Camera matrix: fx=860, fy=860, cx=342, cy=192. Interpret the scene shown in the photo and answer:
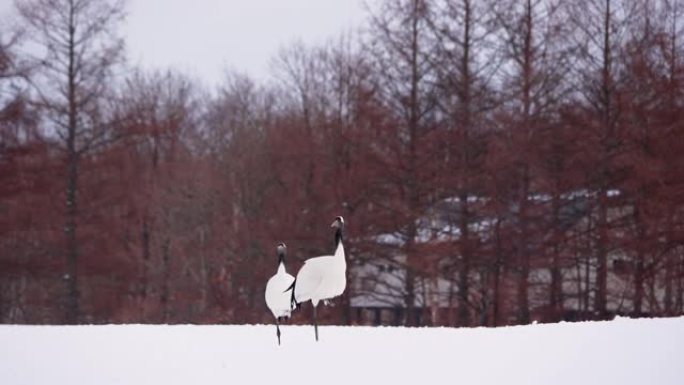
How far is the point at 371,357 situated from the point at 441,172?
1582 centimetres

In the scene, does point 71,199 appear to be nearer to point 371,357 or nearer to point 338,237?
point 338,237

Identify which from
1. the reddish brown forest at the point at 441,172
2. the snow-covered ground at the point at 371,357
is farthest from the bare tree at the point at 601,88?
the snow-covered ground at the point at 371,357

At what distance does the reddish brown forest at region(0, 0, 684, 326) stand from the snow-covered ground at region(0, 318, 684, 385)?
1220 cm

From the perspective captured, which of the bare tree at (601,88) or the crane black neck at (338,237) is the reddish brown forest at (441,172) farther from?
the crane black neck at (338,237)

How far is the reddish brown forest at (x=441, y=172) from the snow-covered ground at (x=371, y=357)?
40.0 feet

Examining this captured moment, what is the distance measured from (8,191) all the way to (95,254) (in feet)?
11.5

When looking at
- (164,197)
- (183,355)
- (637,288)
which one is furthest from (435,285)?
(164,197)

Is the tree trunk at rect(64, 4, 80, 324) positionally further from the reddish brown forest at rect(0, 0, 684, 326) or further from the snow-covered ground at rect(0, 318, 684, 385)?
the snow-covered ground at rect(0, 318, 684, 385)

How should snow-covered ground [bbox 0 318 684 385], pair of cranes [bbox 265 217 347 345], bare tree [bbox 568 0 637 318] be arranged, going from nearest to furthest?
snow-covered ground [bbox 0 318 684 385] < pair of cranes [bbox 265 217 347 345] < bare tree [bbox 568 0 637 318]

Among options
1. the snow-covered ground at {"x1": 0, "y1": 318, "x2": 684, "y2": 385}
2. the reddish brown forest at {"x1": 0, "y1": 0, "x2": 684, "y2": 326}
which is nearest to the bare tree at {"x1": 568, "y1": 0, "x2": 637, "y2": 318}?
the reddish brown forest at {"x1": 0, "y1": 0, "x2": 684, "y2": 326}

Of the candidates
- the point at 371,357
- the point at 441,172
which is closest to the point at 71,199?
the point at 441,172

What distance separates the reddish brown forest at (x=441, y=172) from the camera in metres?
24.3

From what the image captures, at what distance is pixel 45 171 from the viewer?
27906 millimetres

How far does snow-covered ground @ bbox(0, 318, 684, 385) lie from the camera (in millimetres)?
9219
